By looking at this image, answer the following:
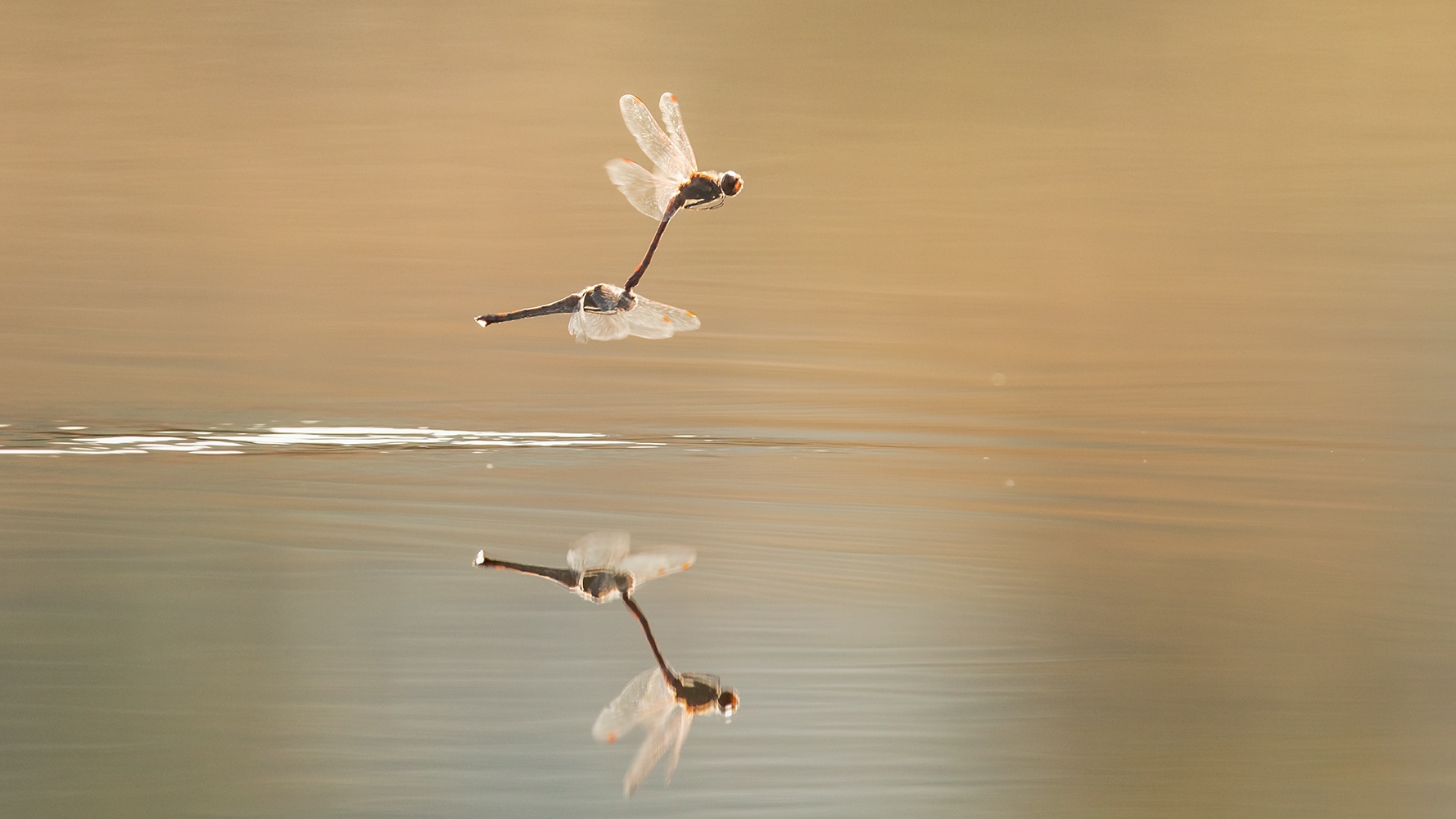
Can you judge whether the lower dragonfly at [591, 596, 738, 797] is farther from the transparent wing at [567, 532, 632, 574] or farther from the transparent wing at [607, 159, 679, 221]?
the transparent wing at [607, 159, 679, 221]

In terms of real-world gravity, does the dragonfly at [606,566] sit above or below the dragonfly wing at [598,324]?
below

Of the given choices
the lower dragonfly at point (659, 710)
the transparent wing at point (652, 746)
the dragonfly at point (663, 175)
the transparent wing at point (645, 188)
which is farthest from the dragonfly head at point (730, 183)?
the transparent wing at point (652, 746)

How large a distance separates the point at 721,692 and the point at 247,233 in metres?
5.51

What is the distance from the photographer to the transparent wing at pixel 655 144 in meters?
3.15

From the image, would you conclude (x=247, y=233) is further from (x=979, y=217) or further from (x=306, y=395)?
(x=979, y=217)

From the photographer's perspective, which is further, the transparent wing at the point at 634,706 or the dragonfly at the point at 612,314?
the dragonfly at the point at 612,314

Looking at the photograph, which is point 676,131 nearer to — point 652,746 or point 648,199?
point 648,199

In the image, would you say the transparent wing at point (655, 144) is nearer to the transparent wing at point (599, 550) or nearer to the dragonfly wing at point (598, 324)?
the dragonfly wing at point (598, 324)

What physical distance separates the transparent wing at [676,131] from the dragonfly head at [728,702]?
1321 mm

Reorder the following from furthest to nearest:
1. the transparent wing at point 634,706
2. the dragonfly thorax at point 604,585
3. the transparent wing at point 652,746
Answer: the dragonfly thorax at point 604,585 → the transparent wing at point 634,706 → the transparent wing at point 652,746

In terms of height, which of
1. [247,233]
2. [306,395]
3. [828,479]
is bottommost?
[828,479]

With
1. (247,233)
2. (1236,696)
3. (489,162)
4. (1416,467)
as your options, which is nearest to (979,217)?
(489,162)

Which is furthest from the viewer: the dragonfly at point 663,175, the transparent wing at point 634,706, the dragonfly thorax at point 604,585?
the dragonfly at point 663,175

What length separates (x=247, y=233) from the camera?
23.2ft
